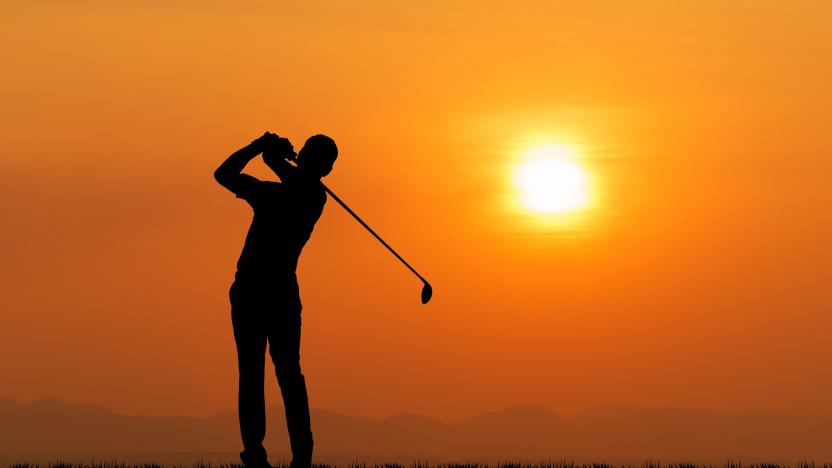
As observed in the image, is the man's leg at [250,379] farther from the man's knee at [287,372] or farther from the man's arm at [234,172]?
the man's arm at [234,172]

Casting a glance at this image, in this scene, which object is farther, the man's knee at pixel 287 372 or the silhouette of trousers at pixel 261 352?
the man's knee at pixel 287 372

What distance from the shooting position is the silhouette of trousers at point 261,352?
15.8m

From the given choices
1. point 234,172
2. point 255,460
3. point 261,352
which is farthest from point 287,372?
point 234,172

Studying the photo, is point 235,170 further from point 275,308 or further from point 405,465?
point 405,465

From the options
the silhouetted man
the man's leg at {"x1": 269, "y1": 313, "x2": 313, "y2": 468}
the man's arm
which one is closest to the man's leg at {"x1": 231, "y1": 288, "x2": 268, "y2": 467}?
the silhouetted man

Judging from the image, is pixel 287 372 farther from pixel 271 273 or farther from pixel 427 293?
pixel 427 293

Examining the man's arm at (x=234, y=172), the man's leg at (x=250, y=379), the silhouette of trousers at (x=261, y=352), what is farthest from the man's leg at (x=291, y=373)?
the man's arm at (x=234, y=172)

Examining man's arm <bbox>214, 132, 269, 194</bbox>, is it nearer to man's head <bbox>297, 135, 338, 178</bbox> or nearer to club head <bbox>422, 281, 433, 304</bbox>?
man's head <bbox>297, 135, 338, 178</bbox>

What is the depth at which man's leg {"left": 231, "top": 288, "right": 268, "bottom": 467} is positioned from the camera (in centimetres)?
1580

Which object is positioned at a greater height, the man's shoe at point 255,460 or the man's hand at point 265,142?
the man's hand at point 265,142

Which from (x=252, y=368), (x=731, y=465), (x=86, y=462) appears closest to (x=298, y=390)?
(x=252, y=368)

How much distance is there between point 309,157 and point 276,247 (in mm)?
963

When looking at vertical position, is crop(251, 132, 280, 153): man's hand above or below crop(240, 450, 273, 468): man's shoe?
above

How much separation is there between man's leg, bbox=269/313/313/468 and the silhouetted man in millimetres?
10
